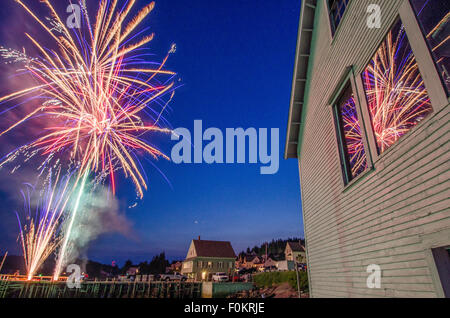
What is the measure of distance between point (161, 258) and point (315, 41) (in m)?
99.1

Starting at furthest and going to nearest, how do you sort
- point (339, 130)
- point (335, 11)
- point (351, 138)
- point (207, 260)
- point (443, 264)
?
point (207, 260)
point (335, 11)
point (351, 138)
point (339, 130)
point (443, 264)

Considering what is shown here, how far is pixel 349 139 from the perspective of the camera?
25.6ft

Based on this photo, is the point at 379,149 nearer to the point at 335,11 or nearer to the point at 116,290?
the point at 335,11

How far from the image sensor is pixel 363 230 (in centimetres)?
567

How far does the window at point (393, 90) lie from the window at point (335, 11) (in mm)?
2764

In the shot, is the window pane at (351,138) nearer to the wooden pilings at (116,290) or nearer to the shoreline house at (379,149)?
the shoreline house at (379,149)

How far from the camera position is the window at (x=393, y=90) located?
15.5ft

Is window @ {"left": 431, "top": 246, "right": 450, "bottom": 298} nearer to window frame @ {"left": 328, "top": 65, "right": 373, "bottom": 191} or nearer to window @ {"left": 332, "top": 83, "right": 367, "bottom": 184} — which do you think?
window frame @ {"left": 328, "top": 65, "right": 373, "bottom": 191}

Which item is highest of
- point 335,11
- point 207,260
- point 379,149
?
point 335,11

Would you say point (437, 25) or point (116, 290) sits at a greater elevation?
point (437, 25)

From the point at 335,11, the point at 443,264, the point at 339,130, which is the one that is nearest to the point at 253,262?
the point at 339,130

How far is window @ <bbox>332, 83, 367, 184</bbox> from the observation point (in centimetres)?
666

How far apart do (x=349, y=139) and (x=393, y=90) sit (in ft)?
7.45

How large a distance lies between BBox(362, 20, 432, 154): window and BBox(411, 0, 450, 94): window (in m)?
0.41
